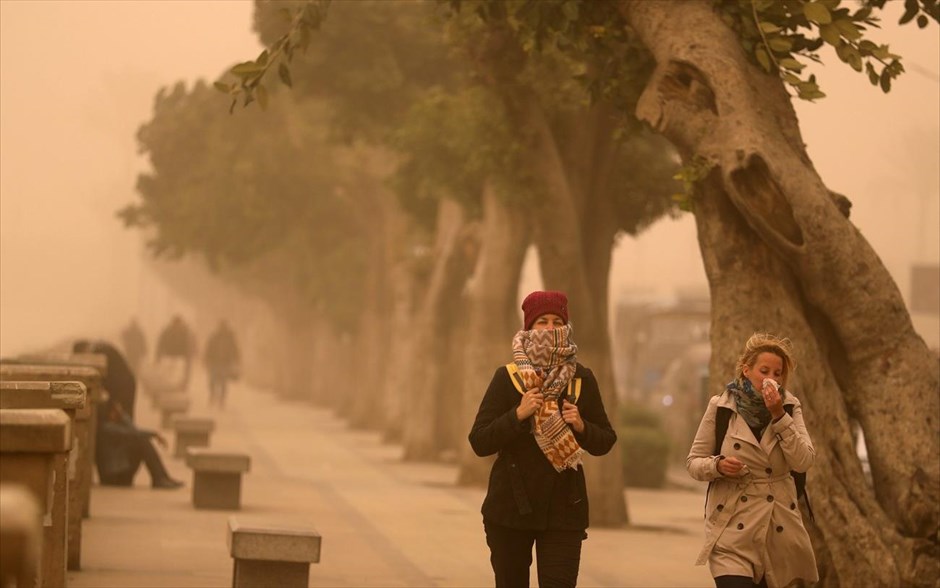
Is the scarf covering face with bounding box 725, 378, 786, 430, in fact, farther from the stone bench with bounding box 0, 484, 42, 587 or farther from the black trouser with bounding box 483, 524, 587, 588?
the stone bench with bounding box 0, 484, 42, 587

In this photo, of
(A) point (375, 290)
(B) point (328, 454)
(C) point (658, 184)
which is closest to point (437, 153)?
(C) point (658, 184)

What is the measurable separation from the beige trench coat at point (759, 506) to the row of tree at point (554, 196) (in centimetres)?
384

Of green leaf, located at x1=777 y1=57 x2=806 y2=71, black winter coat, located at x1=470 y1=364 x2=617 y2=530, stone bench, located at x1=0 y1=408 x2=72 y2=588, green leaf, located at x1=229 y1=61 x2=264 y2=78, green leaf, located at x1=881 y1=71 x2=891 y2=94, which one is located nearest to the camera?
stone bench, located at x1=0 y1=408 x2=72 y2=588

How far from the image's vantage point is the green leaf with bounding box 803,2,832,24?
12.2 meters

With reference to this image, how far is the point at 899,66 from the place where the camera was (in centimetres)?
1266

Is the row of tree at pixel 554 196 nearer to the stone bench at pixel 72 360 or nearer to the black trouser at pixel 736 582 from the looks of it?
the stone bench at pixel 72 360

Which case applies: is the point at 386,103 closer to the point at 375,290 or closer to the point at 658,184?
the point at 658,184

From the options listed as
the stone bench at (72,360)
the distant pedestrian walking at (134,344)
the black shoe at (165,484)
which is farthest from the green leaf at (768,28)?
the distant pedestrian walking at (134,344)

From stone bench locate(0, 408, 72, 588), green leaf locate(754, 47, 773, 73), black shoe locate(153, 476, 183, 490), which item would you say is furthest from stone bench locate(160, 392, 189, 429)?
stone bench locate(0, 408, 72, 588)

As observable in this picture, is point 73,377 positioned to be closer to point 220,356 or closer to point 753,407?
point 753,407

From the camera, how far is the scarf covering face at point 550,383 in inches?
314

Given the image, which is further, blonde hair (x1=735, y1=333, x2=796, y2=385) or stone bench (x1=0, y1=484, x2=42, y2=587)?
blonde hair (x1=735, y1=333, x2=796, y2=385)

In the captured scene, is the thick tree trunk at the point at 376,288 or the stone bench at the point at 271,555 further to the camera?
the thick tree trunk at the point at 376,288

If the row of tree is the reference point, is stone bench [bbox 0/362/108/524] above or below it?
below
